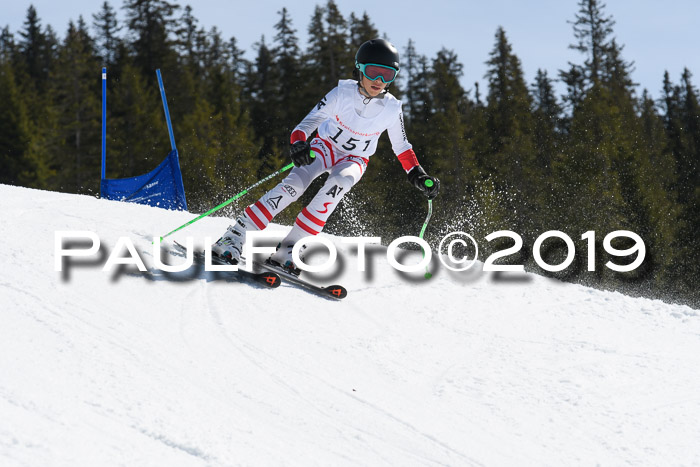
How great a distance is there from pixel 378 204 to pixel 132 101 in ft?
47.6

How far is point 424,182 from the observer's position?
17.6 feet

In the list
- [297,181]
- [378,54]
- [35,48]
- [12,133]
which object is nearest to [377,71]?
[378,54]

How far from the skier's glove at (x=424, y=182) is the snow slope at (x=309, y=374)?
0.83 metres

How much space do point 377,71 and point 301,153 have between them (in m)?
0.89

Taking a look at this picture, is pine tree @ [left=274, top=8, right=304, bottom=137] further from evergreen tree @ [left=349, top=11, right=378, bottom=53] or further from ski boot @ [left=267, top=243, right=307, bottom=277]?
ski boot @ [left=267, top=243, right=307, bottom=277]

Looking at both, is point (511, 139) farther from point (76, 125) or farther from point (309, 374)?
point (309, 374)

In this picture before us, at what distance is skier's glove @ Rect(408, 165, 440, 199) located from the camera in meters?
5.28

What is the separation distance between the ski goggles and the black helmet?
0.03m

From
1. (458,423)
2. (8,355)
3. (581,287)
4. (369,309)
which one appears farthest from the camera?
(581,287)

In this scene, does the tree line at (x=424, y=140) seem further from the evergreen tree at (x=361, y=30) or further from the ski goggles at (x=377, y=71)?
the ski goggles at (x=377, y=71)

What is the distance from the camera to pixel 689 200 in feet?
125

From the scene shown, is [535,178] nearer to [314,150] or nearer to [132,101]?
[132,101]

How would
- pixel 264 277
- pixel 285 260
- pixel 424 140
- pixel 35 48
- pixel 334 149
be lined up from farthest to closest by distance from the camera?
pixel 35 48
pixel 424 140
pixel 334 149
pixel 285 260
pixel 264 277

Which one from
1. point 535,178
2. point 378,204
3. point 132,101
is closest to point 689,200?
point 535,178
